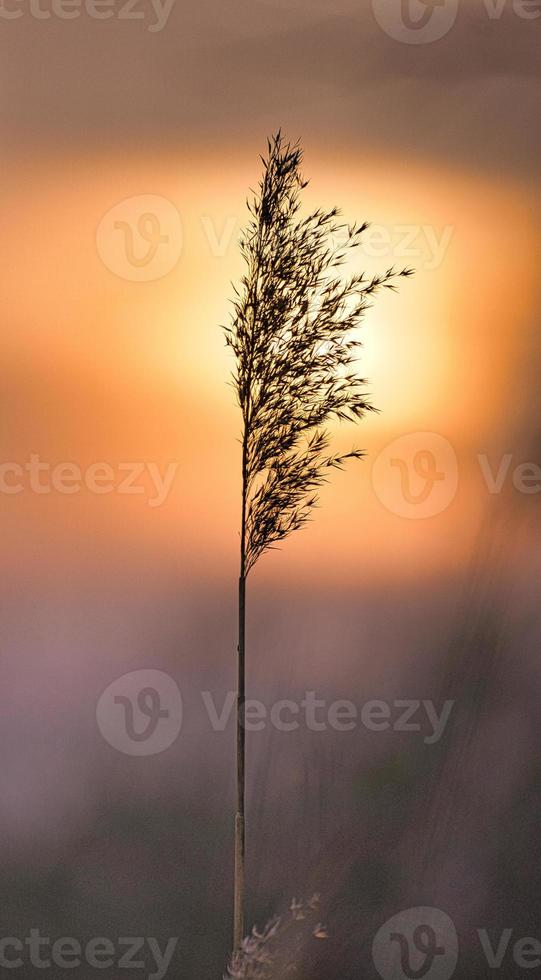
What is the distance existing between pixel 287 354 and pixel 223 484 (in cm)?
26

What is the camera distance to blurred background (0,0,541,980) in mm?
1607

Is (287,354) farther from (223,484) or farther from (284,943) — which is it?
(284,943)

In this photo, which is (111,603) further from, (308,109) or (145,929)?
(308,109)

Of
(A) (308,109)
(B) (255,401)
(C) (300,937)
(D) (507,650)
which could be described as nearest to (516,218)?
(A) (308,109)

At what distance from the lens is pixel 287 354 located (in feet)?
4.92

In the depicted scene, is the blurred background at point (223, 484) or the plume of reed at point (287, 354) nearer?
the plume of reed at point (287, 354)

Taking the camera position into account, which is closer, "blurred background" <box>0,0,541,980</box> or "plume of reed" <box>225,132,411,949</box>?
"plume of reed" <box>225,132,411,949</box>

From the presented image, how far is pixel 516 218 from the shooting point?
5.43 feet

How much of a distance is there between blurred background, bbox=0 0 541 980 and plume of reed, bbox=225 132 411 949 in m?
0.04

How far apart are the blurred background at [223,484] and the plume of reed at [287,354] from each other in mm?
36

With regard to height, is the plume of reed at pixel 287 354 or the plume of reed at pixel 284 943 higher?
the plume of reed at pixel 287 354

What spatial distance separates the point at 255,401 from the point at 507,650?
620 millimetres

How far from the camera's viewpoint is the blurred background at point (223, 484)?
1607 mm

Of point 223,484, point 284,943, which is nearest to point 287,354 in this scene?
point 223,484
